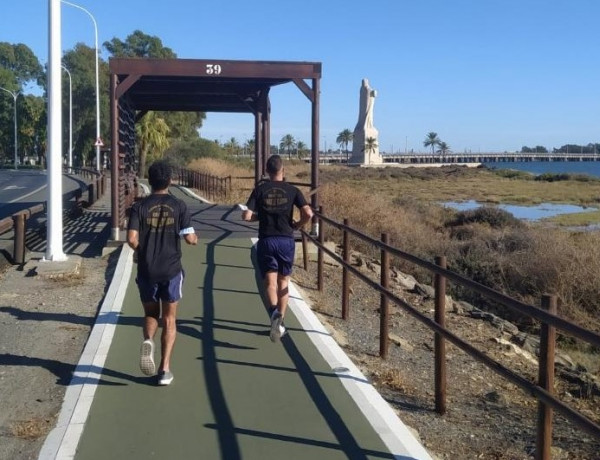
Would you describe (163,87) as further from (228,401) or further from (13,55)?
(13,55)

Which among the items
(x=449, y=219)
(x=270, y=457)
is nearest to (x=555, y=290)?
(x=270, y=457)

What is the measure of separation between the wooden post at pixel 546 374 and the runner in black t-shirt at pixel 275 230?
3359 mm

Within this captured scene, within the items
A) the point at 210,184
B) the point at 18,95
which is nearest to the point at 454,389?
the point at 210,184

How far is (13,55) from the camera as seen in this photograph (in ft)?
363

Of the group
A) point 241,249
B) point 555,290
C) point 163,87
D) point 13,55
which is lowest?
point 555,290

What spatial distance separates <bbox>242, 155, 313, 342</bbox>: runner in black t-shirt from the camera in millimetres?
7367

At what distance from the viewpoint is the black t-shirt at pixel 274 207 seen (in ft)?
24.2

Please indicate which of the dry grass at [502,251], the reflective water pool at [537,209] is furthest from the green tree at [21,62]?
the dry grass at [502,251]

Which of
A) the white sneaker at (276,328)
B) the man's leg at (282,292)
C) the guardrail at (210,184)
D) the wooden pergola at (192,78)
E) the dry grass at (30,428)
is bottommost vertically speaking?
the dry grass at (30,428)

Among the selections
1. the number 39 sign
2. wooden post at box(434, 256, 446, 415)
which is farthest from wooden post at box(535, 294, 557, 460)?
the number 39 sign

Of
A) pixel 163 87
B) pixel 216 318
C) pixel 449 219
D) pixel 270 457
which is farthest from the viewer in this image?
pixel 449 219

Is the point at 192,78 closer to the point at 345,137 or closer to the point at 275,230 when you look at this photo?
the point at 275,230

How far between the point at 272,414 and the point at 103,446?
1.18 metres

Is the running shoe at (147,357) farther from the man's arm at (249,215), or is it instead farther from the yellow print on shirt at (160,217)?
the man's arm at (249,215)
